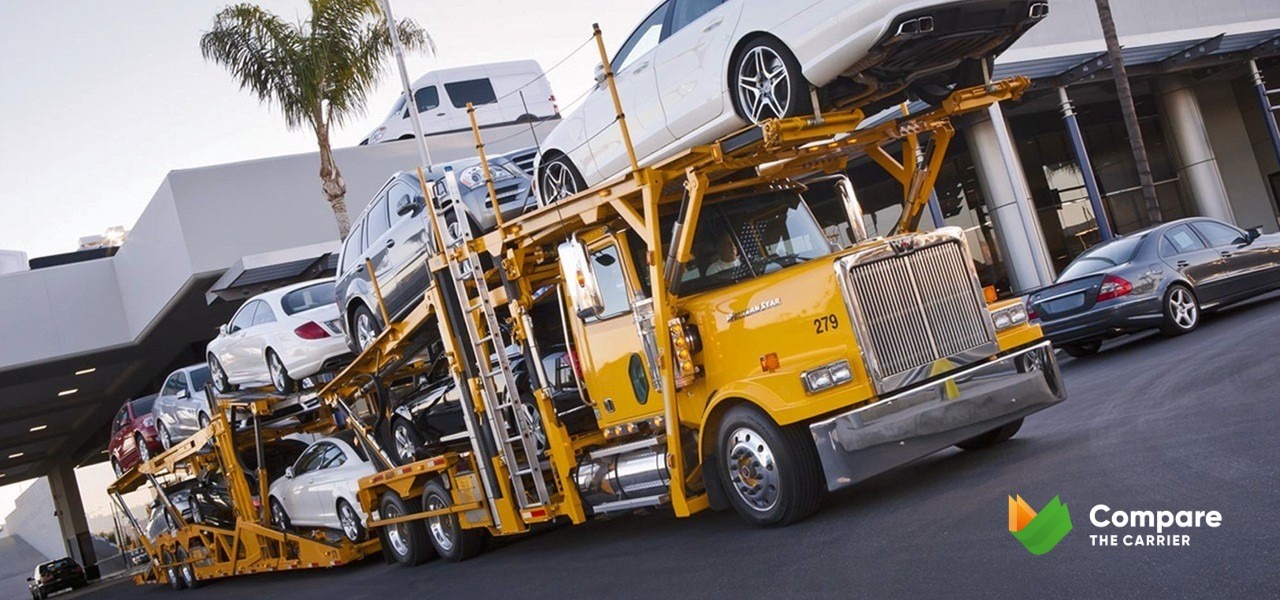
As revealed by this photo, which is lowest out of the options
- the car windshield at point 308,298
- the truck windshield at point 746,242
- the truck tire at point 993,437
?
the truck tire at point 993,437

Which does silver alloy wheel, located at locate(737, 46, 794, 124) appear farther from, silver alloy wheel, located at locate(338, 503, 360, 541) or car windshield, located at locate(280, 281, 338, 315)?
car windshield, located at locate(280, 281, 338, 315)

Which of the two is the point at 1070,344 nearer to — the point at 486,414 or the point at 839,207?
the point at 839,207

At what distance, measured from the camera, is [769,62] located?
26.0 feet

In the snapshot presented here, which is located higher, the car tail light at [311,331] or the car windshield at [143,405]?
the car windshield at [143,405]

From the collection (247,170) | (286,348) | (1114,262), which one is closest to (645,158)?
A: (286,348)

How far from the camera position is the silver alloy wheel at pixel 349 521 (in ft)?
43.2

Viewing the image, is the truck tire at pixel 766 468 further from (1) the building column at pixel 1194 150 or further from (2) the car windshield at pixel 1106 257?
(1) the building column at pixel 1194 150

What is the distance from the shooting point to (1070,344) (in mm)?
14984

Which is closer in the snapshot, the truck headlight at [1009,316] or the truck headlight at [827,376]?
the truck headlight at [827,376]

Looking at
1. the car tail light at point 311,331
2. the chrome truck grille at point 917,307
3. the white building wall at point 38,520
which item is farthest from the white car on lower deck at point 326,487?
the white building wall at point 38,520

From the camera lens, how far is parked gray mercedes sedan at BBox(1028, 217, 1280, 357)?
13.9 m

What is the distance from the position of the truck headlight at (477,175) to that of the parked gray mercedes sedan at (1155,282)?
293 inches

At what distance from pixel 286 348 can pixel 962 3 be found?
9.33m

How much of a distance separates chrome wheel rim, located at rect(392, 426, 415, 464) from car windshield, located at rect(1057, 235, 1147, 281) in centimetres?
812
